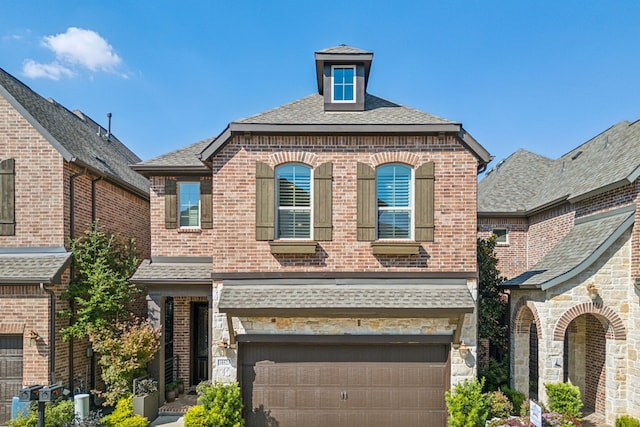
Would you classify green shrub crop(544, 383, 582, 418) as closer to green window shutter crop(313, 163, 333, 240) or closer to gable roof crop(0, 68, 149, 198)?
green window shutter crop(313, 163, 333, 240)

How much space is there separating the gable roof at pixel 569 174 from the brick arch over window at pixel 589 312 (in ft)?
9.75

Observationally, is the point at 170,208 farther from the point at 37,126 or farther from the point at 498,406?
the point at 498,406

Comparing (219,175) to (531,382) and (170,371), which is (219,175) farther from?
(531,382)

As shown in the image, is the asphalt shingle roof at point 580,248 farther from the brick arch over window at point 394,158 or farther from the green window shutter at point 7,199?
the green window shutter at point 7,199

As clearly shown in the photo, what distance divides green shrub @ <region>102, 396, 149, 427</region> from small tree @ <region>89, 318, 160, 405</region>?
0.37 metres

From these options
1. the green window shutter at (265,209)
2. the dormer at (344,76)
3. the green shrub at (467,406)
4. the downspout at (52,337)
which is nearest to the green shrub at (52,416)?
the downspout at (52,337)

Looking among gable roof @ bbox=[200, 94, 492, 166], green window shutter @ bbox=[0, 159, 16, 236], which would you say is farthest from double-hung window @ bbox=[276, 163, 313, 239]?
green window shutter @ bbox=[0, 159, 16, 236]

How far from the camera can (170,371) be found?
1204 centimetres

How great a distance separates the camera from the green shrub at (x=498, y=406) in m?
9.16

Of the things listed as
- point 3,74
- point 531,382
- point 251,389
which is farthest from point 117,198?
point 531,382

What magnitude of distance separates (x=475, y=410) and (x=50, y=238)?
10.9m

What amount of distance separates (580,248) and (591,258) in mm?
844

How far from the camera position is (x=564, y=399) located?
915 centimetres

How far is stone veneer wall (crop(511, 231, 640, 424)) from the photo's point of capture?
941 cm
